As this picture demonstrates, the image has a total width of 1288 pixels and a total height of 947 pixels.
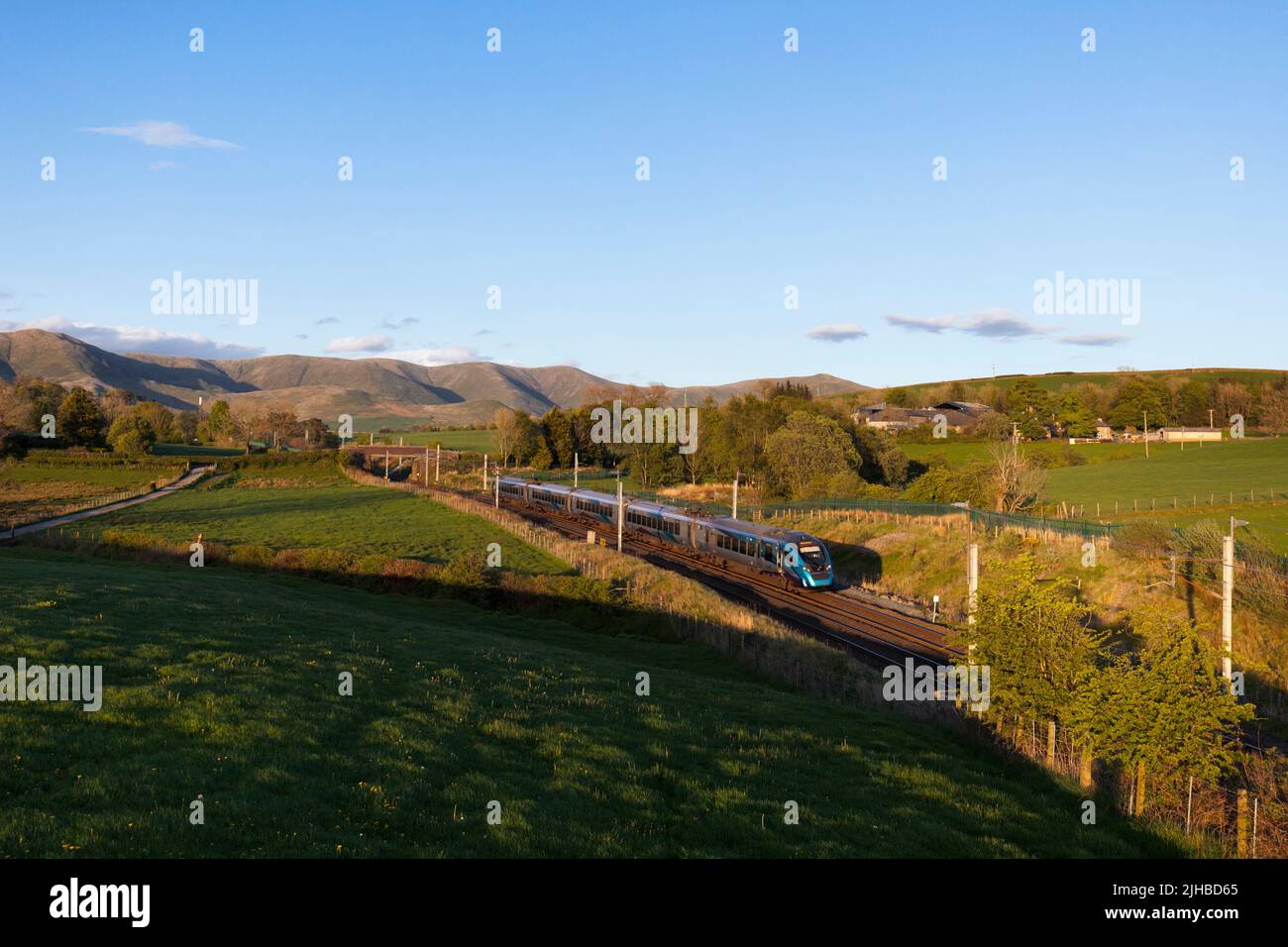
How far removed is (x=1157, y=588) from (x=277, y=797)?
35.7 metres

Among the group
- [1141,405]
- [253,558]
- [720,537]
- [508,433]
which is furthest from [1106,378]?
[253,558]

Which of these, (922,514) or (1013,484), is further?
(1013,484)

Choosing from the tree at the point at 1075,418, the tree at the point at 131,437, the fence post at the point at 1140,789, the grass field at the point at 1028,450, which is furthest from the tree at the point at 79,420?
the tree at the point at 1075,418

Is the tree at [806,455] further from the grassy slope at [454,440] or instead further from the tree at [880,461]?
the grassy slope at [454,440]

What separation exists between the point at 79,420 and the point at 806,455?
310 feet

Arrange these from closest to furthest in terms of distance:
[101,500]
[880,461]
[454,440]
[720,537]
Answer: [720,537], [101,500], [880,461], [454,440]

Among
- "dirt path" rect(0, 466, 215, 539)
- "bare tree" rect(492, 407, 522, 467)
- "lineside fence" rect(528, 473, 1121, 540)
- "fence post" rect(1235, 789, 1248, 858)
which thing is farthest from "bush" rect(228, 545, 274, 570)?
"bare tree" rect(492, 407, 522, 467)

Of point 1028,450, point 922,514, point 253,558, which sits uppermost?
point 1028,450

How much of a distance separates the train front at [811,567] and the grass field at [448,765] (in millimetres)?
21550

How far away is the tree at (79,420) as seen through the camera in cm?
10481

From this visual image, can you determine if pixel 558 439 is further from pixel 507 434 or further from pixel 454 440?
pixel 454 440

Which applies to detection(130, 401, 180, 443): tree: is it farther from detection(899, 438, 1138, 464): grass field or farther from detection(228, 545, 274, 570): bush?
detection(899, 438, 1138, 464): grass field

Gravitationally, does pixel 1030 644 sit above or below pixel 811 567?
above

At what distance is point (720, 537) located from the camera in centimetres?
5031
